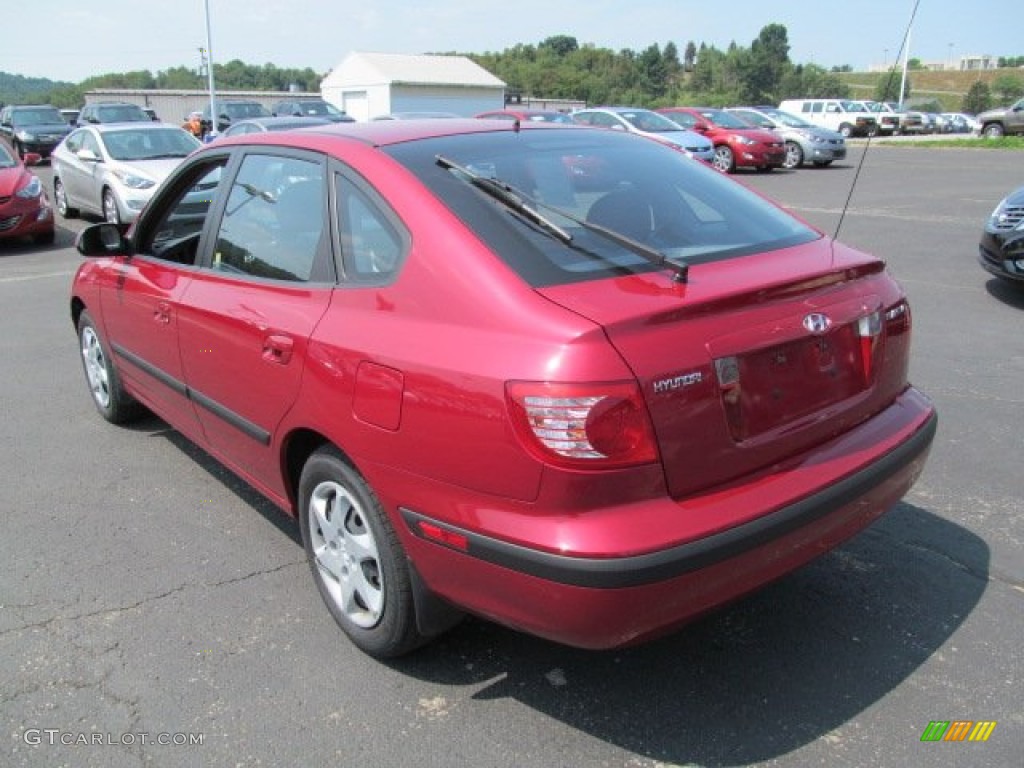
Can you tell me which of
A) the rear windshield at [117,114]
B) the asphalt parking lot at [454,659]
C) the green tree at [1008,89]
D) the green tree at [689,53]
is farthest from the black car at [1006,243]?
the green tree at [689,53]

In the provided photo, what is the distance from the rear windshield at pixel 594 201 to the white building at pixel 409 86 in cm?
4912

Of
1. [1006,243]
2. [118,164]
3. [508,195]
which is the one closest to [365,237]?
[508,195]

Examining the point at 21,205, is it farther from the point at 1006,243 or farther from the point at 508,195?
the point at 1006,243

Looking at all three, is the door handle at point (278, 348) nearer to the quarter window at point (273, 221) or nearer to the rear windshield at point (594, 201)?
the quarter window at point (273, 221)

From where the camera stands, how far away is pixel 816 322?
99.4 inches

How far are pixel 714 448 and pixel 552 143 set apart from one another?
150 centimetres

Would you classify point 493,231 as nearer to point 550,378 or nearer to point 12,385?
point 550,378

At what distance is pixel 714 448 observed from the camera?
7.50 ft

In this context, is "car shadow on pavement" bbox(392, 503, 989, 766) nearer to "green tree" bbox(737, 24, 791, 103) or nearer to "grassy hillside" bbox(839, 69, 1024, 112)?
"green tree" bbox(737, 24, 791, 103)

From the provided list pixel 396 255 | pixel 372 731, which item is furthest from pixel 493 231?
pixel 372 731

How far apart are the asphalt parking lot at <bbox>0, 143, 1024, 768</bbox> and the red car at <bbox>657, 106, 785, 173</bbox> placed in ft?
60.3

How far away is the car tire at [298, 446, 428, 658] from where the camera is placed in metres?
2.64
